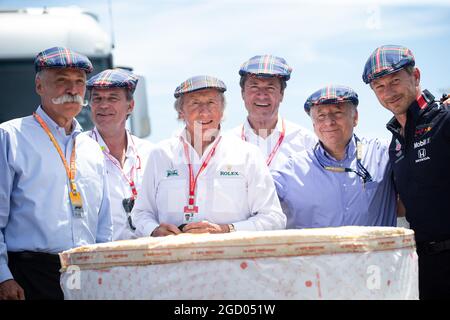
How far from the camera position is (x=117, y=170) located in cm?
438

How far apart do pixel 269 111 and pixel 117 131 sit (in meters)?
1.13

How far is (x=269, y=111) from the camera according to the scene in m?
4.52

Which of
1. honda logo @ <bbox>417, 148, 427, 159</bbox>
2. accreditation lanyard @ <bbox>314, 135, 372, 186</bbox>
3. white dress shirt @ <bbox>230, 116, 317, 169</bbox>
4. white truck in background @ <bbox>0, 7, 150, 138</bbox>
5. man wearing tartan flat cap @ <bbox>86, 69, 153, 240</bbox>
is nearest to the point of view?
honda logo @ <bbox>417, 148, 427, 159</bbox>

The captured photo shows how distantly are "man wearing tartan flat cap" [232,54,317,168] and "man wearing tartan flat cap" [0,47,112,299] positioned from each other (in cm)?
138

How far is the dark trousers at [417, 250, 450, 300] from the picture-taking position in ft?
11.1

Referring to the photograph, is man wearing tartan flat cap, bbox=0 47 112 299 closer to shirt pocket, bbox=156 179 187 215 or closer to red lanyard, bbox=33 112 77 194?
red lanyard, bbox=33 112 77 194

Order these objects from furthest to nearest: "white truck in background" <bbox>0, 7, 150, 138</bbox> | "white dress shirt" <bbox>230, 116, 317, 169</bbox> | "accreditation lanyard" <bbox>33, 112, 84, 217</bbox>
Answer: "white truck in background" <bbox>0, 7, 150, 138</bbox> → "white dress shirt" <bbox>230, 116, 317, 169</bbox> → "accreditation lanyard" <bbox>33, 112, 84, 217</bbox>

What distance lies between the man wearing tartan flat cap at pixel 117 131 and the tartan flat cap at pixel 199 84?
96 centimetres

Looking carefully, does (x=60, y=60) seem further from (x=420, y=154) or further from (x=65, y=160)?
(x=420, y=154)

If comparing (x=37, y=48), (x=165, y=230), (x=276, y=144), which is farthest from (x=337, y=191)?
(x=37, y=48)

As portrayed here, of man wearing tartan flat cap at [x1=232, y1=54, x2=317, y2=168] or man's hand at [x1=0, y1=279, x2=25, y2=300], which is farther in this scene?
man wearing tartan flat cap at [x1=232, y1=54, x2=317, y2=168]

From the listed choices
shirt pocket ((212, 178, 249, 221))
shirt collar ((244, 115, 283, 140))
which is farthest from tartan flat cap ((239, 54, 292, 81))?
shirt pocket ((212, 178, 249, 221))

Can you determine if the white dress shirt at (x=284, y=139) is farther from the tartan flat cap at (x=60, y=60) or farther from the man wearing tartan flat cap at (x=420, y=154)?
the tartan flat cap at (x=60, y=60)

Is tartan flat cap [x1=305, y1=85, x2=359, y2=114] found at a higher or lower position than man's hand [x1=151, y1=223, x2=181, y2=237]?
higher
